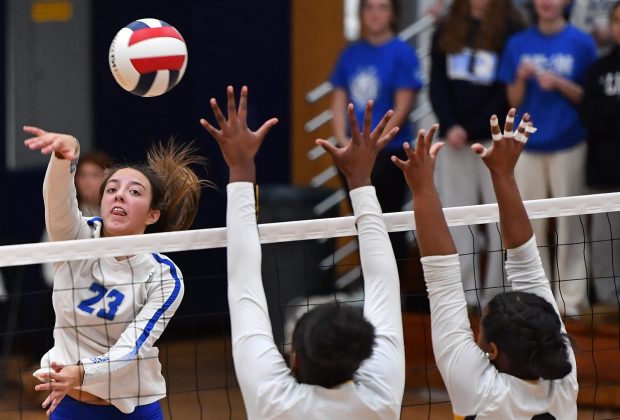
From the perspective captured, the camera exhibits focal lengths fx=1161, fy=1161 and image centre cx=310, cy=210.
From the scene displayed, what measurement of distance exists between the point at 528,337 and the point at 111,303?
1.83 meters

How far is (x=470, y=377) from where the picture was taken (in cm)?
374

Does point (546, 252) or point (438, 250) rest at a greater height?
point (438, 250)

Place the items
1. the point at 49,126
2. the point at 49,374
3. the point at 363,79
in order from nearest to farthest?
the point at 49,374
the point at 363,79
the point at 49,126

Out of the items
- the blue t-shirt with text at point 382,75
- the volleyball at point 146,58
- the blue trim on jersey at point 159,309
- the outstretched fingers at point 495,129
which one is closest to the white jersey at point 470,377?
the outstretched fingers at point 495,129

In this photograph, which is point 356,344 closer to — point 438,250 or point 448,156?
point 438,250

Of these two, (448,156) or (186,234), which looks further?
(448,156)

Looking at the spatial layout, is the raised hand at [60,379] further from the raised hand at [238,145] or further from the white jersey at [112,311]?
the raised hand at [238,145]

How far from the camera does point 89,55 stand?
34.0ft

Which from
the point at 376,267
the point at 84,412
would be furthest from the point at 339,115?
the point at 376,267

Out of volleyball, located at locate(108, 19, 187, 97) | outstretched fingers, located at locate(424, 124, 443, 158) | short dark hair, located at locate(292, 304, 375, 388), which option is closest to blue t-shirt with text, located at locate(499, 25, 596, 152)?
volleyball, located at locate(108, 19, 187, 97)

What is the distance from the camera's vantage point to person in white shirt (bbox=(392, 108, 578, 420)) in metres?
3.71

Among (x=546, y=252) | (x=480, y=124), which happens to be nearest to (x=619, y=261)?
(x=546, y=252)

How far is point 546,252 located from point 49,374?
186 inches

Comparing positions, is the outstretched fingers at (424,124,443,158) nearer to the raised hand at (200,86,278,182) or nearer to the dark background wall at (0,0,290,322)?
the raised hand at (200,86,278,182)
